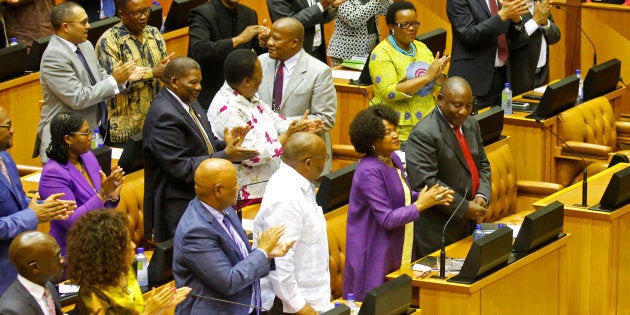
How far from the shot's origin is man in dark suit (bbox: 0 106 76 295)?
5.20 meters

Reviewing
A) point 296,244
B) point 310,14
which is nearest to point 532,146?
point 310,14

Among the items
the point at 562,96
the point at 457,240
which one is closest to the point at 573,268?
the point at 457,240

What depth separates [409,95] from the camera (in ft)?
23.2

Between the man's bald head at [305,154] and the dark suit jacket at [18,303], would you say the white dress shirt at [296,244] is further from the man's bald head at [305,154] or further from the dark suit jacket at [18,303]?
the dark suit jacket at [18,303]

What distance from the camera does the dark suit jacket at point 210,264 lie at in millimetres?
4656

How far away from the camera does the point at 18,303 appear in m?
4.29

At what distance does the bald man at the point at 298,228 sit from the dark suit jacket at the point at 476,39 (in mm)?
3194

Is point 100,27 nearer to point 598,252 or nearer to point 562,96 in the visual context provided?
point 562,96

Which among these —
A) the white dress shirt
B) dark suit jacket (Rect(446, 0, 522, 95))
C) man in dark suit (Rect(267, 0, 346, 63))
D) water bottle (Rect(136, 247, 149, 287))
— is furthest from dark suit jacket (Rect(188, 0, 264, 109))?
the white dress shirt

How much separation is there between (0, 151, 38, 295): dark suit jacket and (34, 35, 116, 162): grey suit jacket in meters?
1.19

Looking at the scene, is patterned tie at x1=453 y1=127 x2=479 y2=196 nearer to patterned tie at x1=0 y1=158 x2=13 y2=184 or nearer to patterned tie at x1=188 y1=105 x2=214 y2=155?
patterned tie at x1=188 y1=105 x2=214 y2=155

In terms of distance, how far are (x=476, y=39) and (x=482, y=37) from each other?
0.13ft

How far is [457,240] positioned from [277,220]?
5.27ft

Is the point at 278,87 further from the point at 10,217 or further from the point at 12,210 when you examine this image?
the point at 10,217
